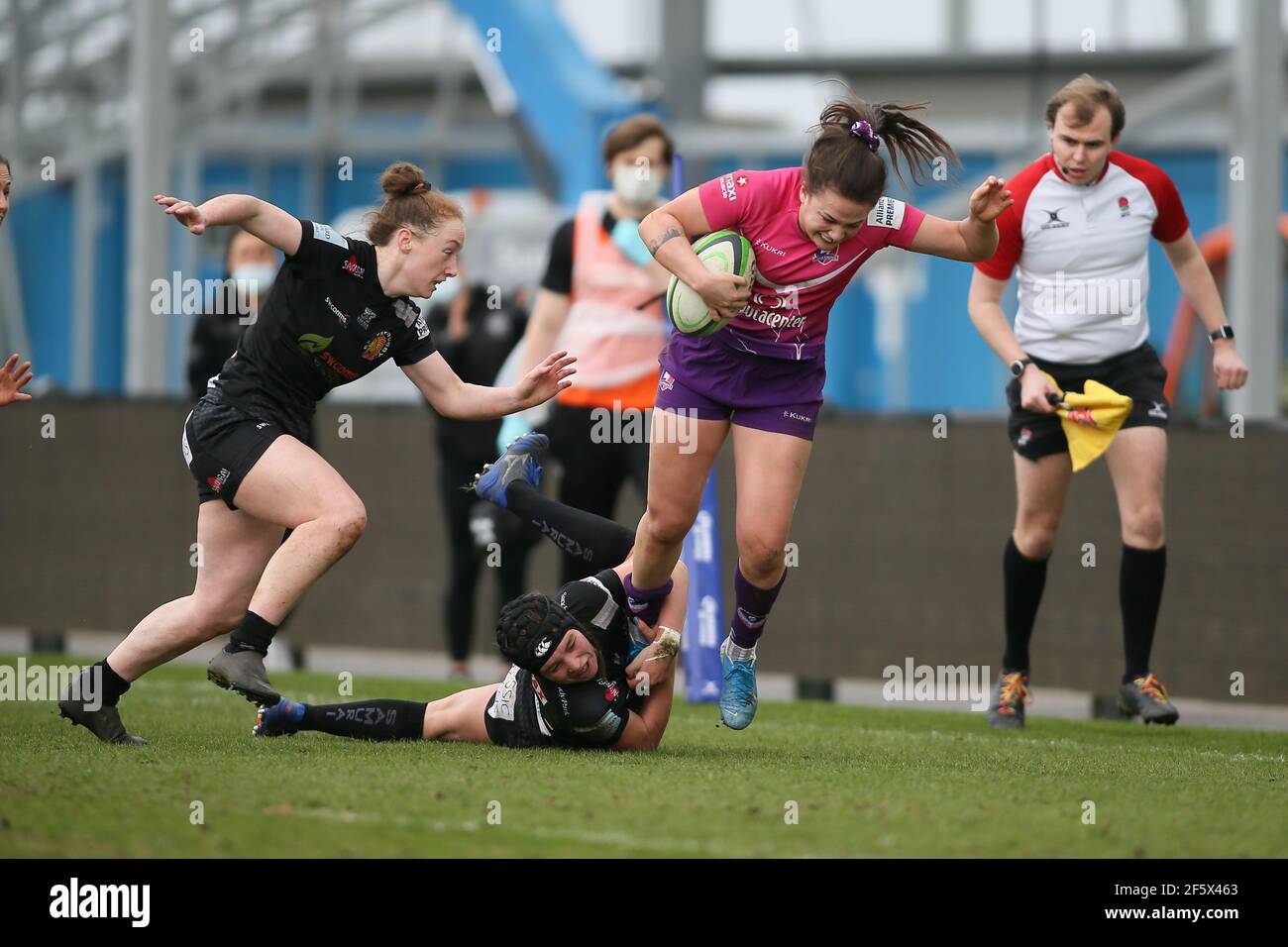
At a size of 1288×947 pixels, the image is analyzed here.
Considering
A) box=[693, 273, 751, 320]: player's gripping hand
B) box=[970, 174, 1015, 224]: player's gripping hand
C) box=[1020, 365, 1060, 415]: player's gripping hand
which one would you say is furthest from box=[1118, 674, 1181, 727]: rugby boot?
box=[693, 273, 751, 320]: player's gripping hand

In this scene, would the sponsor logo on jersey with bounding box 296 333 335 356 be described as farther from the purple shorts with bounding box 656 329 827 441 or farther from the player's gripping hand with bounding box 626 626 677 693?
the player's gripping hand with bounding box 626 626 677 693

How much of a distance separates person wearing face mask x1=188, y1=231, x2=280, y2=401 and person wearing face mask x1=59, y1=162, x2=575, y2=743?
312cm

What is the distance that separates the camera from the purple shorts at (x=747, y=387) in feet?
21.3

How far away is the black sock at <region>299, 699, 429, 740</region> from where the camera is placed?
643 centimetres

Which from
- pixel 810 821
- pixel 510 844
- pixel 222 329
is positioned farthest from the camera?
pixel 222 329

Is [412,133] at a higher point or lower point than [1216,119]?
higher

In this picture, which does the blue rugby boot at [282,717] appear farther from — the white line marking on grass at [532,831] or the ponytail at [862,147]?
the ponytail at [862,147]

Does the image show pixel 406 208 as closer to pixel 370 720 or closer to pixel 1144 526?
pixel 370 720

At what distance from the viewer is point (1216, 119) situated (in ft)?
56.3
